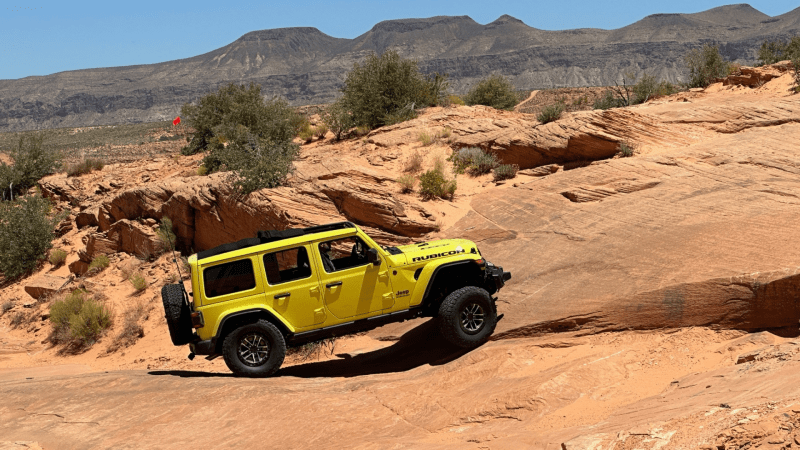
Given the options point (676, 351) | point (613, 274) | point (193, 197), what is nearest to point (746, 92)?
point (613, 274)

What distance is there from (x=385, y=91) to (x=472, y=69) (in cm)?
14494

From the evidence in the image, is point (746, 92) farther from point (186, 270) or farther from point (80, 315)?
point (80, 315)

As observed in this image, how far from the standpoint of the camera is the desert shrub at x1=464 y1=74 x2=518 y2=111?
3091 cm

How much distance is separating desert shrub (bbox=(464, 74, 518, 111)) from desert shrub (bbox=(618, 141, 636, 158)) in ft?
54.8

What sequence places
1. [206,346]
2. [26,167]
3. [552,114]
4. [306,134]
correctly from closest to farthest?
[206,346] → [552,114] → [306,134] → [26,167]

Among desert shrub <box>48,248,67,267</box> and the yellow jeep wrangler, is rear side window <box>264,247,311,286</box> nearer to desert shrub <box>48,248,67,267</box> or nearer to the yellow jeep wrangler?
the yellow jeep wrangler

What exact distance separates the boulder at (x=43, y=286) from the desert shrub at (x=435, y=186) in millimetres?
11860

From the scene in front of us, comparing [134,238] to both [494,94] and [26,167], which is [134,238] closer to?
[26,167]

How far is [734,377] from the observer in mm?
5820

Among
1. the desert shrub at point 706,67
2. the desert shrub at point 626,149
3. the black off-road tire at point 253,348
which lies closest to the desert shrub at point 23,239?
the black off-road tire at point 253,348

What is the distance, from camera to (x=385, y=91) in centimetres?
2334

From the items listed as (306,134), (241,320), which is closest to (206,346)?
(241,320)

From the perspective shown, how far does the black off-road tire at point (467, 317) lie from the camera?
319 inches

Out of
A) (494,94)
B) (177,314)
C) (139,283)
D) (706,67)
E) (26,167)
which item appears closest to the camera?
(177,314)
